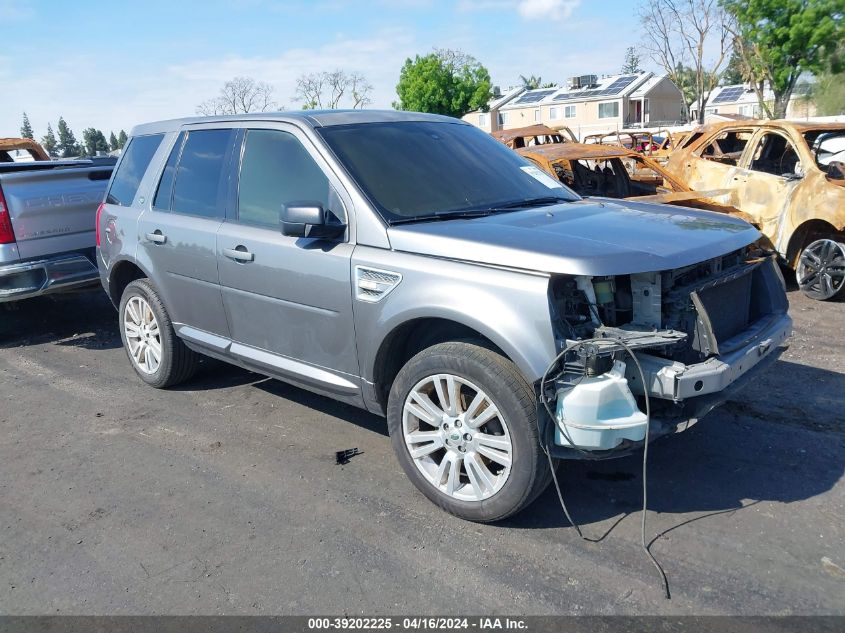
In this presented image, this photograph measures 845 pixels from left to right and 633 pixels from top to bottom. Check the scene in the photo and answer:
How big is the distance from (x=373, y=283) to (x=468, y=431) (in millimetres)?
915

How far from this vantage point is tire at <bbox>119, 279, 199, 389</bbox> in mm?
5461

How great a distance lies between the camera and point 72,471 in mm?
4438

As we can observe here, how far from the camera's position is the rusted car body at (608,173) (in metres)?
8.80

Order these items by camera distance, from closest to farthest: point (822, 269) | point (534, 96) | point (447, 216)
A: point (447, 216), point (822, 269), point (534, 96)

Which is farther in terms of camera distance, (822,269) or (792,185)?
(792,185)

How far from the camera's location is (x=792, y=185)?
799 centimetres

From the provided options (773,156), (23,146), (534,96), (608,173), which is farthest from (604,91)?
(23,146)

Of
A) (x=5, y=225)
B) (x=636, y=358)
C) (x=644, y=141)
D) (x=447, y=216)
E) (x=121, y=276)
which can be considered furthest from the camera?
(x=644, y=141)

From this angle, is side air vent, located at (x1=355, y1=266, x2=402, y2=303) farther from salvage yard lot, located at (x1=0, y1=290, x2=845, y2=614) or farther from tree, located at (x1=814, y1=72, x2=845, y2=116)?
tree, located at (x1=814, y1=72, x2=845, y2=116)

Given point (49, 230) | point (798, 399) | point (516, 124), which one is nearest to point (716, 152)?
point (798, 399)

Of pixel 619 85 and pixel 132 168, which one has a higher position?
pixel 619 85

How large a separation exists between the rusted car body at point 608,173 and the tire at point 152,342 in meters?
4.90

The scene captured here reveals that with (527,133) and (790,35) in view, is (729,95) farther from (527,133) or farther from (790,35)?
(527,133)

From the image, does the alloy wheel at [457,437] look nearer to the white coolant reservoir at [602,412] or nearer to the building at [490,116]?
the white coolant reservoir at [602,412]
